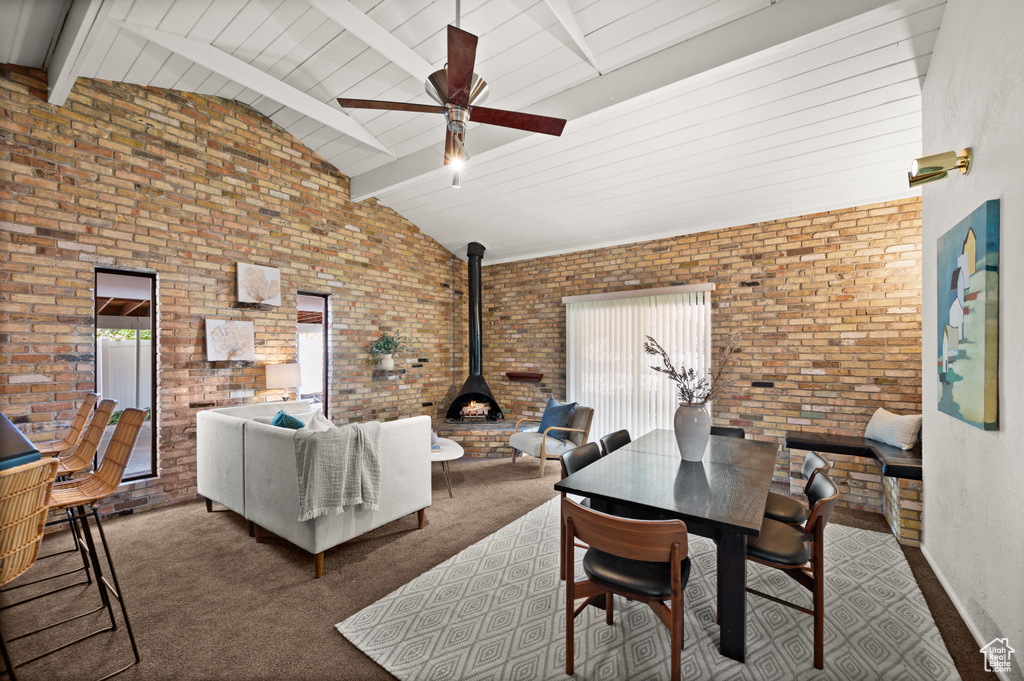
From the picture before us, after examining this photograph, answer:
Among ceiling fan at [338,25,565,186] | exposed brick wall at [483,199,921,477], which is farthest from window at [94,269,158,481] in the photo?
exposed brick wall at [483,199,921,477]

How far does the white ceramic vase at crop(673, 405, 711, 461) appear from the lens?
2615 mm

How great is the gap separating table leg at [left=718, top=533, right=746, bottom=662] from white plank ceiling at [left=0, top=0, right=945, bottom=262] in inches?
109

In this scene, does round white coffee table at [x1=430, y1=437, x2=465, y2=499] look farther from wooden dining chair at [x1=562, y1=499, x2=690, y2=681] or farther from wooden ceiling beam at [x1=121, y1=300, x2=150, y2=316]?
wooden ceiling beam at [x1=121, y1=300, x2=150, y2=316]

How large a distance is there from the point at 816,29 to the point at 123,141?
5259 mm

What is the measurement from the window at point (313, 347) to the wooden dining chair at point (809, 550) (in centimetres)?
468

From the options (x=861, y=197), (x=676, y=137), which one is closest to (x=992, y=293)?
(x=676, y=137)

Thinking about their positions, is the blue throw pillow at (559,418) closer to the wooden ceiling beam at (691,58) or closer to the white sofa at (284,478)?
the white sofa at (284,478)

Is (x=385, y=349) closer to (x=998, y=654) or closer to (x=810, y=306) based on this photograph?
(x=810, y=306)

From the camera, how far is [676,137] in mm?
3658

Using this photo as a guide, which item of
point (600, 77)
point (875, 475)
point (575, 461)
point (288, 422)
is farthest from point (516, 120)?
point (875, 475)

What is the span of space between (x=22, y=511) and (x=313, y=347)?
4.21 m

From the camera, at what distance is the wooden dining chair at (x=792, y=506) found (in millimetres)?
2482

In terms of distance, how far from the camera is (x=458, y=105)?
2414 millimetres

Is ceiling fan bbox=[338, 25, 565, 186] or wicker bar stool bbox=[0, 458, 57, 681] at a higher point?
ceiling fan bbox=[338, 25, 565, 186]
